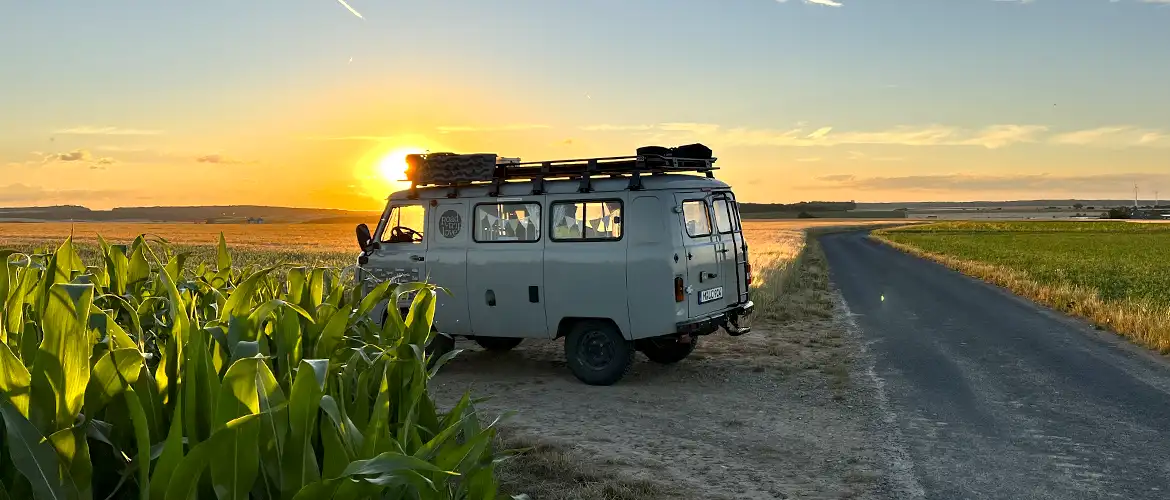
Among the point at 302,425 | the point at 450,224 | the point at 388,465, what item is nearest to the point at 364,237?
the point at 450,224

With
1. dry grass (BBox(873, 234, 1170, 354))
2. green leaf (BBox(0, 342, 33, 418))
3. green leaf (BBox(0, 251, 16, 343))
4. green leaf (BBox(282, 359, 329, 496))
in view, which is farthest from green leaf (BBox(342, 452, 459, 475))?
dry grass (BBox(873, 234, 1170, 354))

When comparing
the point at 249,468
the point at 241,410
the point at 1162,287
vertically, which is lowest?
the point at 1162,287

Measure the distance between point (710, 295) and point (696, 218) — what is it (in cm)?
88

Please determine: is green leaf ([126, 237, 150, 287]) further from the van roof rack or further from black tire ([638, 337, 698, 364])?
black tire ([638, 337, 698, 364])

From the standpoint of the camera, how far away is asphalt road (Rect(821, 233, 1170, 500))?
5895 millimetres

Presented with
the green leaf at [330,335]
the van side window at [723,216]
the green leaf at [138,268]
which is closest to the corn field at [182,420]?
the green leaf at [330,335]

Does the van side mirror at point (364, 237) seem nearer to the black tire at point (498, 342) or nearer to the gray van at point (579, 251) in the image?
the gray van at point (579, 251)

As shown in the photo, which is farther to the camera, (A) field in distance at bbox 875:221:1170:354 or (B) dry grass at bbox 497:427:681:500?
(A) field in distance at bbox 875:221:1170:354

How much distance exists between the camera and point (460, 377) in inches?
392

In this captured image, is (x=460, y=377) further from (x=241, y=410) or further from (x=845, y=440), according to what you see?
(x=241, y=410)

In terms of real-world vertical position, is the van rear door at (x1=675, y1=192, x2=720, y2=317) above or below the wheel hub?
above

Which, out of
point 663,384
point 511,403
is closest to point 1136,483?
point 663,384

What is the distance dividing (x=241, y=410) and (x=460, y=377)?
27.8 feet

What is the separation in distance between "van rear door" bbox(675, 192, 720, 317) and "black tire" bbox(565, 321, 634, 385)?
33.6 inches
